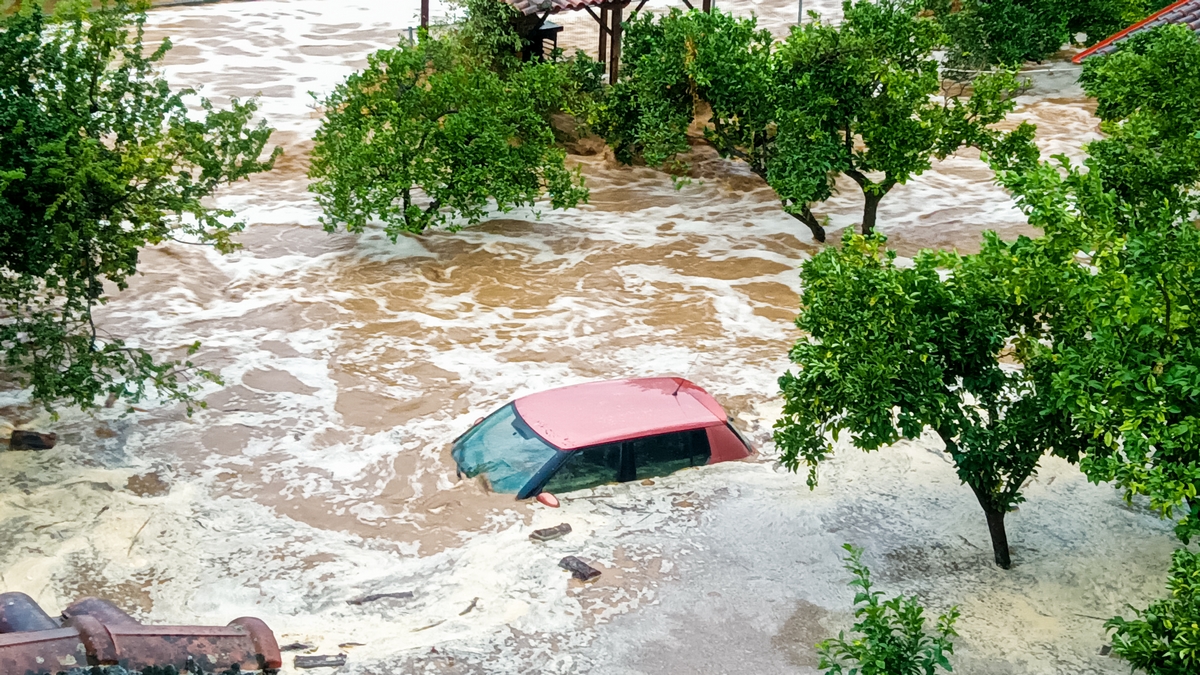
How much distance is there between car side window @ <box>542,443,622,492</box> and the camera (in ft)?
34.6

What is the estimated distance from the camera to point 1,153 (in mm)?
10891

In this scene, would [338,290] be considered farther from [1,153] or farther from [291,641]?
[291,641]

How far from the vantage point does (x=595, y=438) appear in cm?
1055

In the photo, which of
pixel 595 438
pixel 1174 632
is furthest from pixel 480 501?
pixel 1174 632

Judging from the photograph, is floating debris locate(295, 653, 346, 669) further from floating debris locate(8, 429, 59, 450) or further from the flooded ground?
floating debris locate(8, 429, 59, 450)

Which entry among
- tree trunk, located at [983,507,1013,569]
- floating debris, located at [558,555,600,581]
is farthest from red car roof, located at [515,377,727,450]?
tree trunk, located at [983,507,1013,569]

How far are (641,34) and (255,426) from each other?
11061 mm

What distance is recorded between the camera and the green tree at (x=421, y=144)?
693 inches

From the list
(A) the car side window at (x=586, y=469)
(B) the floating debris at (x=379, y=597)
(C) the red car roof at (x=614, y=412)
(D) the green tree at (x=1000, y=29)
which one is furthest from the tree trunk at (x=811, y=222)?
(B) the floating debris at (x=379, y=597)

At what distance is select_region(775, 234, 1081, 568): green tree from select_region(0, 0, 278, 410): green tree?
247 inches

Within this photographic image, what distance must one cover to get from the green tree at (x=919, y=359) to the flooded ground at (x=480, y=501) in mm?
1362

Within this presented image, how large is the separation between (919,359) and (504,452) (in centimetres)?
397

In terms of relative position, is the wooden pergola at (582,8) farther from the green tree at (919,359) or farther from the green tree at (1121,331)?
the green tree at (1121,331)

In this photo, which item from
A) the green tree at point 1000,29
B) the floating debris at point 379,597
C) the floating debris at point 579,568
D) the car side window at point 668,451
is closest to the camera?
the floating debris at point 379,597
